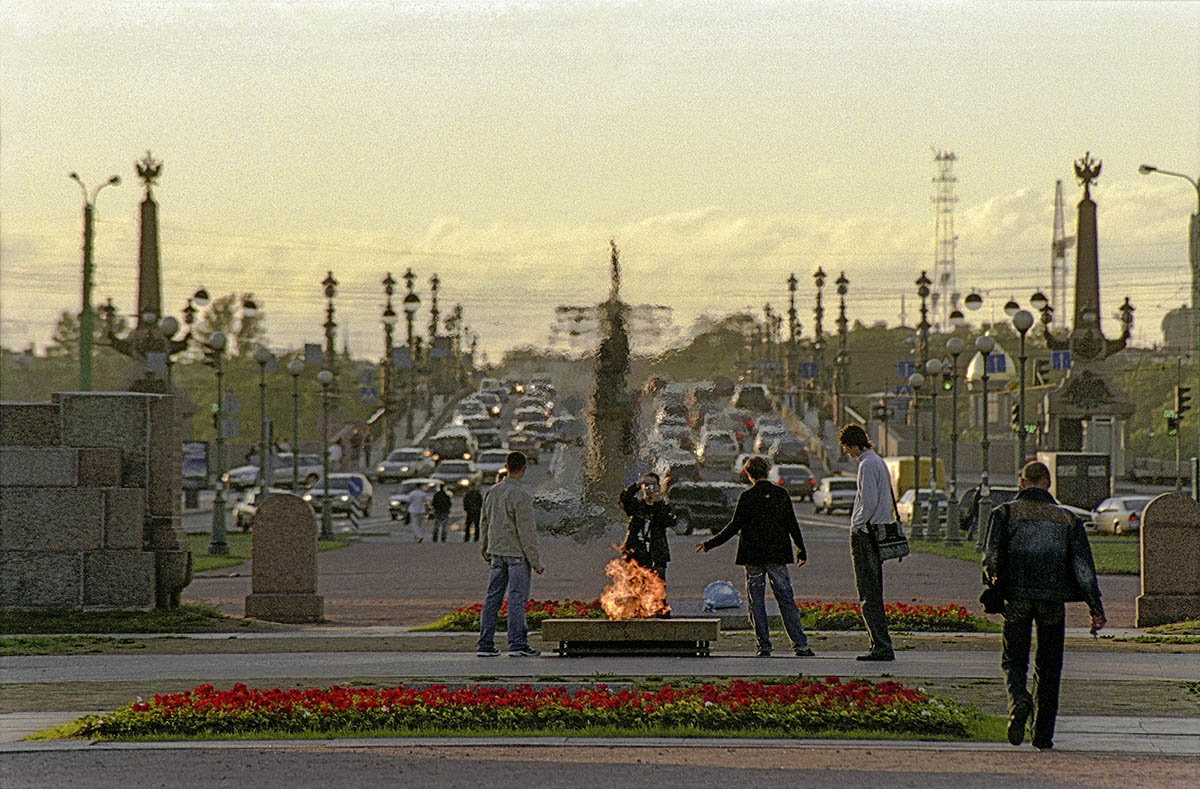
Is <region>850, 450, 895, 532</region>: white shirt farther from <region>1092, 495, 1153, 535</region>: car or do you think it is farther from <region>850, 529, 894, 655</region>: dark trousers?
<region>1092, 495, 1153, 535</region>: car

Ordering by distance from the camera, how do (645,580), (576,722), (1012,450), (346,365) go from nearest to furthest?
(576,722) < (645,580) < (1012,450) < (346,365)

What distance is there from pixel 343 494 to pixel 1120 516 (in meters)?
25.4

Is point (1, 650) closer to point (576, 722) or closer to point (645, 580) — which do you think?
point (645, 580)

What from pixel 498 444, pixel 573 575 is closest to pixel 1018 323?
pixel 573 575

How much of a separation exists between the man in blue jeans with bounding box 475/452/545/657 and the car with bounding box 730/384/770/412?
6.96 meters

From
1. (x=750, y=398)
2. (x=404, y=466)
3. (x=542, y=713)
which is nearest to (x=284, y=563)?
(x=750, y=398)

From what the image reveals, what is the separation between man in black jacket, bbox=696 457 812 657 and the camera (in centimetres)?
1522

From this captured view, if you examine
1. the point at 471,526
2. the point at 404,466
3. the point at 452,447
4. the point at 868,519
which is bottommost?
the point at 471,526

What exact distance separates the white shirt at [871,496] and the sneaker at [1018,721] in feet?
13.3

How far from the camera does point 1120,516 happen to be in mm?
50844

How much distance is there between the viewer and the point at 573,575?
31156mm

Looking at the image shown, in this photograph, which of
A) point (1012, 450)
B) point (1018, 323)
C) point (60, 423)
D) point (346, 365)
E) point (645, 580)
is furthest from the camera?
point (346, 365)

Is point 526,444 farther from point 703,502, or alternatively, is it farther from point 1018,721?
point 1018,721

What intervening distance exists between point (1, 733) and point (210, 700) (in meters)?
1.30
